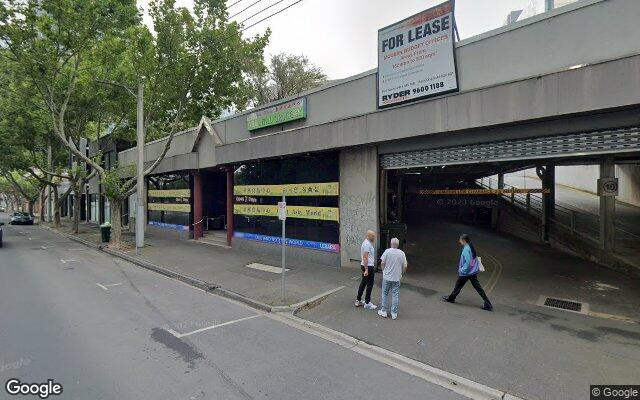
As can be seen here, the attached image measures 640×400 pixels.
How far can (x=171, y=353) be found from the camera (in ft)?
18.3

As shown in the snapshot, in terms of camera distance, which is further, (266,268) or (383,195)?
(266,268)

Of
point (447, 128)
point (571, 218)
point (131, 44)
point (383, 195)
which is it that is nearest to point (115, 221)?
point (131, 44)

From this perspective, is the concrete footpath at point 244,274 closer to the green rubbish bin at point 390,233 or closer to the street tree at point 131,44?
the green rubbish bin at point 390,233

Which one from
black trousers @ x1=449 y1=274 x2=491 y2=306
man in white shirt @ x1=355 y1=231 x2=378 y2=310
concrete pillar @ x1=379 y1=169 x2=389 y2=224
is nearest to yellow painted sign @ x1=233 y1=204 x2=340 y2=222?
concrete pillar @ x1=379 y1=169 x2=389 y2=224

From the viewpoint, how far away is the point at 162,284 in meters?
10.6

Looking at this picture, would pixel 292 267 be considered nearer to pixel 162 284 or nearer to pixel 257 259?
pixel 257 259

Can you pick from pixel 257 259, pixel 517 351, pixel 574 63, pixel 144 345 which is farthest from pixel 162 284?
pixel 574 63

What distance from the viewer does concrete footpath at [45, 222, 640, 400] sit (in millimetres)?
4992

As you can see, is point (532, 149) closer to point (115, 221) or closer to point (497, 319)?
point (497, 319)

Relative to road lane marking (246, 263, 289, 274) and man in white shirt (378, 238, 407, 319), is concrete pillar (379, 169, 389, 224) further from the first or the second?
man in white shirt (378, 238, 407, 319)

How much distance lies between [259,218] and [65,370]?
10331 mm

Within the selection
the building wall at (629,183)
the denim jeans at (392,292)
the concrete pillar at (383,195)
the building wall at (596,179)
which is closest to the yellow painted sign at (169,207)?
the concrete pillar at (383,195)

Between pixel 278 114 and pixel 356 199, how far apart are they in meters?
4.83

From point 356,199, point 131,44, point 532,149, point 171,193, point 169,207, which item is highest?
point 131,44
